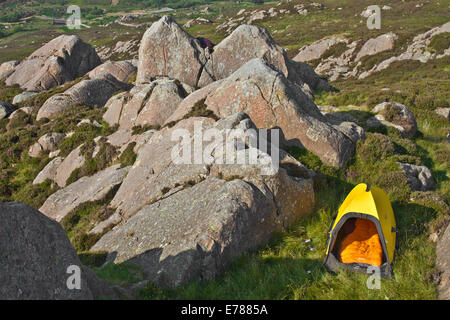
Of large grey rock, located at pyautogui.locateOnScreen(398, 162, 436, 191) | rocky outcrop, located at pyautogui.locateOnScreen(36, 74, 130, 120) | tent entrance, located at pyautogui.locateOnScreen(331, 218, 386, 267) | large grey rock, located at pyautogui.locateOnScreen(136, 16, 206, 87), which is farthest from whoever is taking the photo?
rocky outcrop, located at pyautogui.locateOnScreen(36, 74, 130, 120)

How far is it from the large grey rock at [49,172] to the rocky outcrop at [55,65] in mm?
22813

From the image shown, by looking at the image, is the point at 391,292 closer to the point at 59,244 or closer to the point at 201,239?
the point at 201,239

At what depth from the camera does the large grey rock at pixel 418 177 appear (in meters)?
13.6

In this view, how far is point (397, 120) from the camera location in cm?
2183

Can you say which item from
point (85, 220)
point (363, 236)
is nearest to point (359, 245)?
point (363, 236)

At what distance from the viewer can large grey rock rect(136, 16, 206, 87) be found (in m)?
27.8

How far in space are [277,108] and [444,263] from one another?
9.94 meters

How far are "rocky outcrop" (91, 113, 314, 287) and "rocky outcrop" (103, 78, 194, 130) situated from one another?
321 inches

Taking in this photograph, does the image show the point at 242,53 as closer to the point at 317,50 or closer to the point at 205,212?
the point at 205,212

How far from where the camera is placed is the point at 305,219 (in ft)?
35.8

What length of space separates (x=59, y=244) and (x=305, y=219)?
7.81m

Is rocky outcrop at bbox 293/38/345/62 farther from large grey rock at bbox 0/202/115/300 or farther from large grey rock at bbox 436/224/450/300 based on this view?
large grey rock at bbox 0/202/115/300

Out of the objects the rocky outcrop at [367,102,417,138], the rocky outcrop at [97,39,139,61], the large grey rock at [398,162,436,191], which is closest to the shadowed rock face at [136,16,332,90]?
the rocky outcrop at [367,102,417,138]

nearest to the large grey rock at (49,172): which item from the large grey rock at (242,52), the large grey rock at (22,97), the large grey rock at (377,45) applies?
the large grey rock at (242,52)
